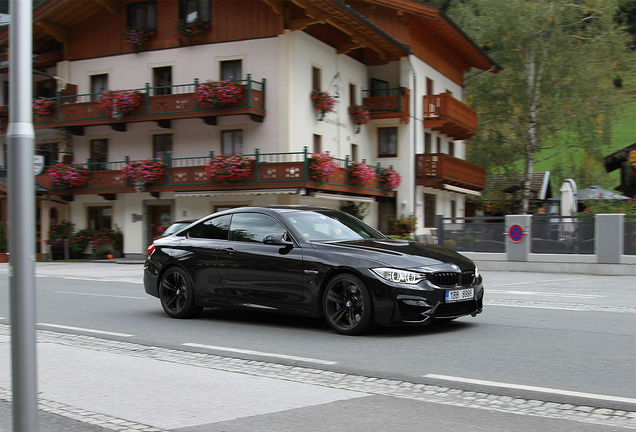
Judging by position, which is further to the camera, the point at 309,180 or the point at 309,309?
the point at 309,180

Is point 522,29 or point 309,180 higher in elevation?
point 522,29

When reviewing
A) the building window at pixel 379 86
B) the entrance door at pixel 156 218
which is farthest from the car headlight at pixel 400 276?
the building window at pixel 379 86

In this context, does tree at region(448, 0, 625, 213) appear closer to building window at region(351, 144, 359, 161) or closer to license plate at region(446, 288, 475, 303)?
building window at region(351, 144, 359, 161)

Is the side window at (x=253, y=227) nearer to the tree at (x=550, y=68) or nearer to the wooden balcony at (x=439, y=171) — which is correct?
the wooden balcony at (x=439, y=171)

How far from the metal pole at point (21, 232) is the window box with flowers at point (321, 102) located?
25550mm

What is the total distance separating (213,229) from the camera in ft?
31.7

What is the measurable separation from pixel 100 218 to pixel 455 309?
27850 millimetres

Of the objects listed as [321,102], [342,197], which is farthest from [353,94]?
[342,197]

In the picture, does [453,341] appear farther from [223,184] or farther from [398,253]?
[223,184]

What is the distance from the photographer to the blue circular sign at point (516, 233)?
70.6 feet

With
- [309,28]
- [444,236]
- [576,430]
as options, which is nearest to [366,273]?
[576,430]

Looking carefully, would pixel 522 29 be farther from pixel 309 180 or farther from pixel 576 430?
pixel 576 430

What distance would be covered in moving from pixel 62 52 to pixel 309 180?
15424 millimetres

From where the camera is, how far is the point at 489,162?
4375 centimetres
